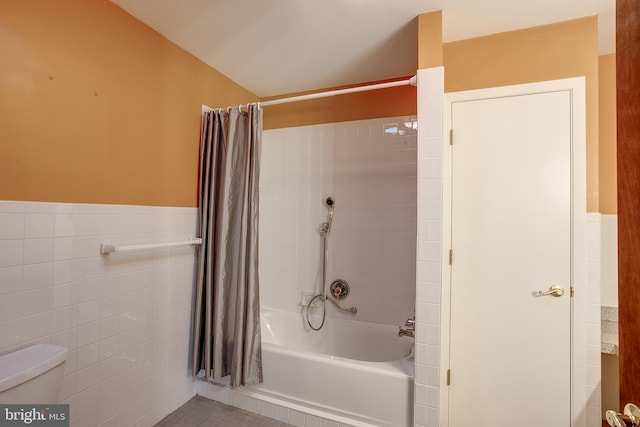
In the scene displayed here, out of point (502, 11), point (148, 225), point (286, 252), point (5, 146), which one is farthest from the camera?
point (286, 252)

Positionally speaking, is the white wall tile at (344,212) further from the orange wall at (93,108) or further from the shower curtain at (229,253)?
the orange wall at (93,108)

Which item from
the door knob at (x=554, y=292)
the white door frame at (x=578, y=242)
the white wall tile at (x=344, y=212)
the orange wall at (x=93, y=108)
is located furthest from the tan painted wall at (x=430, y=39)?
the orange wall at (x=93, y=108)

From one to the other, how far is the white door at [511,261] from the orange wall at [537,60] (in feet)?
0.40

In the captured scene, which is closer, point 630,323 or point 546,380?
point 630,323

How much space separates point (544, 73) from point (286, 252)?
2.33 metres

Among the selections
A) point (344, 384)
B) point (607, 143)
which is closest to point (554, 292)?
point (607, 143)

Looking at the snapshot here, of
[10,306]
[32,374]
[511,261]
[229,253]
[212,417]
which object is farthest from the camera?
[229,253]

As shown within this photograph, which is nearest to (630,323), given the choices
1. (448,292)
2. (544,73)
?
(448,292)

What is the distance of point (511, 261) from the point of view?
1.80 meters

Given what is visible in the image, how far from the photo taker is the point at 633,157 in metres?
0.57

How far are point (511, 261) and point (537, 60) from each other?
1.23m

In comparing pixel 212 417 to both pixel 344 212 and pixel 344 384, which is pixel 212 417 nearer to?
pixel 344 384

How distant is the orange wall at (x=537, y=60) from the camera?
1.71 m

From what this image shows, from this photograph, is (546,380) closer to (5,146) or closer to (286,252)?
(286,252)
